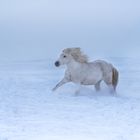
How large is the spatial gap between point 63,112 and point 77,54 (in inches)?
111

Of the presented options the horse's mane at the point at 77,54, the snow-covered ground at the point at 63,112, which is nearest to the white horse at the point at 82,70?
the horse's mane at the point at 77,54

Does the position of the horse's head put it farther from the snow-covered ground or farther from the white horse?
the snow-covered ground

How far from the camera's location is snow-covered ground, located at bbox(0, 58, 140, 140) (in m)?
6.86

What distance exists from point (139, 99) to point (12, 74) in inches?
191

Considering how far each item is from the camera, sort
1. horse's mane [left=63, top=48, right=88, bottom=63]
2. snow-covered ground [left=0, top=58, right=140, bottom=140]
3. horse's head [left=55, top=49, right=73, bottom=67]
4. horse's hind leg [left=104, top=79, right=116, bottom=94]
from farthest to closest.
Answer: horse's hind leg [left=104, top=79, right=116, bottom=94]
horse's mane [left=63, top=48, right=88, bottom=63]
horse's head [left=55, top=49, right=73, bottom=67]
snow-covered ground [left=0, top=58, right=140, bottom=140]

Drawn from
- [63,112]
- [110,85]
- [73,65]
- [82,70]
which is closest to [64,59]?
[73,65]

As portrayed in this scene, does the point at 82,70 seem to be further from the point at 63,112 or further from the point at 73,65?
the point at 63,112

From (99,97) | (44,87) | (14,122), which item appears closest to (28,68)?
(44,87)

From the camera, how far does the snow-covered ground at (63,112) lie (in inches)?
270

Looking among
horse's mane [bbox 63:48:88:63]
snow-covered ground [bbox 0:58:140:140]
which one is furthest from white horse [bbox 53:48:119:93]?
snow-covered ground [bbox 0:58:140:140]

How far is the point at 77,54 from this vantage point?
36.5 feet

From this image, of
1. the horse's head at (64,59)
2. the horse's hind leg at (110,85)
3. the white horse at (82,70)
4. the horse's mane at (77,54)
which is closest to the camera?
the white horse at (82,70)

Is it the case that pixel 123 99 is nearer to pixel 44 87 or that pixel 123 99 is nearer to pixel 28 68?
pixel 44 87

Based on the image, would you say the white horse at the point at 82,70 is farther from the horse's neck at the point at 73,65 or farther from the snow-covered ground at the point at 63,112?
the snow-covered ground at the point at 63,112
